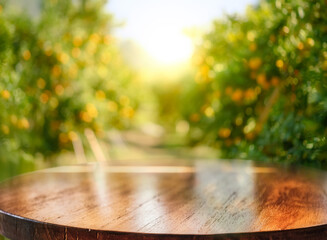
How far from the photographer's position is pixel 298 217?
92cm

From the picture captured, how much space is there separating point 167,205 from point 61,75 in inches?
135

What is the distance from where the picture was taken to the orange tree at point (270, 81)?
2008mm

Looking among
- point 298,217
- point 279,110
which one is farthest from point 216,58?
point 298,217

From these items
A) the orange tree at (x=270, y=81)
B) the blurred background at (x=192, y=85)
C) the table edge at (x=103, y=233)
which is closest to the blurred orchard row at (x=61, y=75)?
the blurred background at (x=192, y=85)

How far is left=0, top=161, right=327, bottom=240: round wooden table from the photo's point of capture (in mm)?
827

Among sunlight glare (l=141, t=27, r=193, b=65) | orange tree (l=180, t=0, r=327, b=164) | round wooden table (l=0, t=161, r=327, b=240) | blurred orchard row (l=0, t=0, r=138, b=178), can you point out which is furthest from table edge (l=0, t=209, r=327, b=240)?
sunlight glare (l=141, t=27, r=193, b=65)

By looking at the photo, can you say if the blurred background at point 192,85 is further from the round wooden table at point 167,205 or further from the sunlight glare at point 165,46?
the sunlight glare at point 165,46

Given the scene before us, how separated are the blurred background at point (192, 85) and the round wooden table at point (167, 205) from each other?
1.87 feet

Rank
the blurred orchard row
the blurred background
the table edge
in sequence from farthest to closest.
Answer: the blurred orchard row < the blurred background < the table edge

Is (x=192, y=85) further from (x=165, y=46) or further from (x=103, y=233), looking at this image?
(x=165, y=46)

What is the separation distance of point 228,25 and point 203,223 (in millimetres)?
2475

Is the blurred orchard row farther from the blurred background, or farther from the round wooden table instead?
the round wooden table

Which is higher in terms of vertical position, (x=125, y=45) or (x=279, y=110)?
(x=125, y=45)

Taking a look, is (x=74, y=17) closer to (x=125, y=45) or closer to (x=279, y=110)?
(x=279, y=110)
